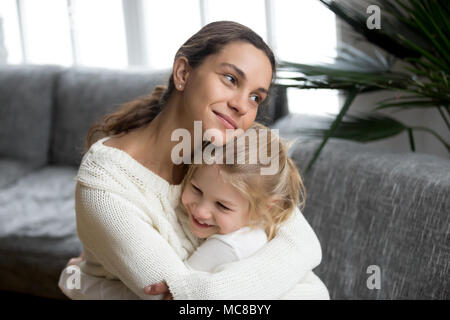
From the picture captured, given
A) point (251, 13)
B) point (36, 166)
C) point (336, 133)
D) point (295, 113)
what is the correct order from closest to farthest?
1. point (336, 133)
2. point (251, 13)
3. point (295, 113)
4. point (36, 166)

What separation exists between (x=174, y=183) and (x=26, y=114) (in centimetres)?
173

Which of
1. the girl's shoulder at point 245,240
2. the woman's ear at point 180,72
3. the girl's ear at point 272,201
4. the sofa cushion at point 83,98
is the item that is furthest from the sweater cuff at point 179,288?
the sofa cushion at point 83,98

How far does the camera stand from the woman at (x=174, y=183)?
0.98 m

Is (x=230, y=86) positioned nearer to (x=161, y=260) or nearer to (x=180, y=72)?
(x=180, y=72)

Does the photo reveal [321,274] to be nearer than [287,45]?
Yes

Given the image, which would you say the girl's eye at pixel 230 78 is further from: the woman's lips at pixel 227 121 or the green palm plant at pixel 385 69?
the green palm plant at pixel 385 69

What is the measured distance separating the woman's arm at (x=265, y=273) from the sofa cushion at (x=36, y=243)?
1031 mm

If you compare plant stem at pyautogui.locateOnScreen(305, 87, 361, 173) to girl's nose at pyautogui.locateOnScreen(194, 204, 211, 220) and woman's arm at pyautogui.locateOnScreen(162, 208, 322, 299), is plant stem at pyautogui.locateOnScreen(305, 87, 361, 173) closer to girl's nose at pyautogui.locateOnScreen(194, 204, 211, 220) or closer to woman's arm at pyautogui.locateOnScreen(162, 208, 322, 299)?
woman's arm at pyautogui.locateOnScreen(162, 208, 322, 299)

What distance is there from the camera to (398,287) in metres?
1.46

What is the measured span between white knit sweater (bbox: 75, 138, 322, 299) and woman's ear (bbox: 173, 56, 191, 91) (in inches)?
8.6

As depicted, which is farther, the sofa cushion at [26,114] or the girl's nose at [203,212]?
the sofa cushion at [26,114]

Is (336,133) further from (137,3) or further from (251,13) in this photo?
(137,3)
